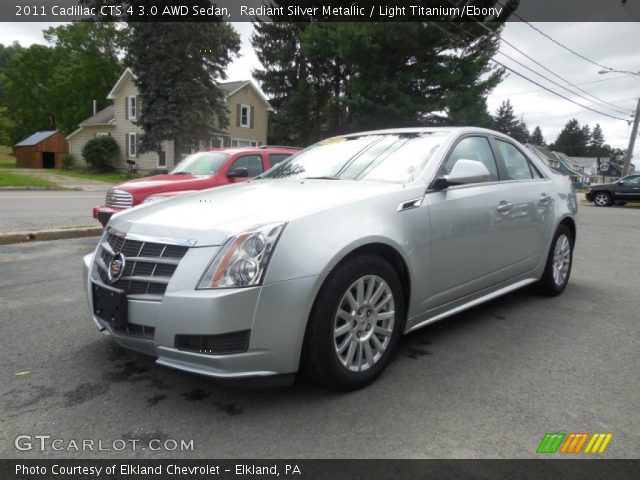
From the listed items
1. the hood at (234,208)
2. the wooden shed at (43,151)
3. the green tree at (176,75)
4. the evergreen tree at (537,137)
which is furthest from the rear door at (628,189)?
the evergreen tree at (537,137)

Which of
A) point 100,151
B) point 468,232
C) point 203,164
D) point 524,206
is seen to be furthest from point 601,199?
point 100,151

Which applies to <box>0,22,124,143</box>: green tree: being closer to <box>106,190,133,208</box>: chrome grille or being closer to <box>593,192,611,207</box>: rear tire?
<box>593,192,611,207</box>: rear tire

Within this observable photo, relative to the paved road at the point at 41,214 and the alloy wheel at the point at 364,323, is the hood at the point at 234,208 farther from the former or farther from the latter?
the paved road at the point at 41,214

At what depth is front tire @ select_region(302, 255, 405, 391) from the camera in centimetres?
261

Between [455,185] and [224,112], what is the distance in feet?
90.2

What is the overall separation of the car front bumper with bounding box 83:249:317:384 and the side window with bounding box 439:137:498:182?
166cm

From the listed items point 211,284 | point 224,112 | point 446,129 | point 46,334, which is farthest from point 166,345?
point 224,112

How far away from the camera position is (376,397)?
2779 millimetres

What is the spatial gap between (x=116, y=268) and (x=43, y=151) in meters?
48.5

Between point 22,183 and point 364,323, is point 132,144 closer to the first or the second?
point 22,183

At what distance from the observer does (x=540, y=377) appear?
306cm

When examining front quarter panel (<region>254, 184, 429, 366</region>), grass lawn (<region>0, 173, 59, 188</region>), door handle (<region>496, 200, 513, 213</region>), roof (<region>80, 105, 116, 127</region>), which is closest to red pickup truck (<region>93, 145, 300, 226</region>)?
door handle (<region>496, 200, 513, 213</region>)

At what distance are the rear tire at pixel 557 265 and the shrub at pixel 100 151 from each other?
34865 millimetres
